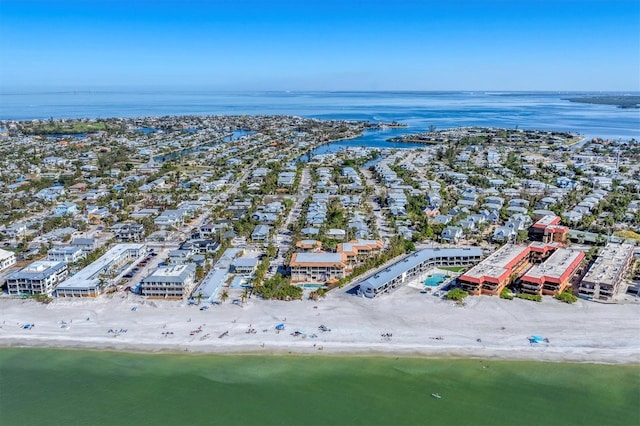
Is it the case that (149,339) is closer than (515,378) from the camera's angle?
No

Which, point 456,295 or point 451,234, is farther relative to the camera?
point 451,234

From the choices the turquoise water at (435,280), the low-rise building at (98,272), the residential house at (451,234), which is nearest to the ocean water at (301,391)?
the low-rise building at (98,272)

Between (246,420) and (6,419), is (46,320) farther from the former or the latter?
(246,420)

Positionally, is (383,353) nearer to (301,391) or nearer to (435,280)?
(301,391)

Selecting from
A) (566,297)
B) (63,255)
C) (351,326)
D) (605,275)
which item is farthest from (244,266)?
(605,275)

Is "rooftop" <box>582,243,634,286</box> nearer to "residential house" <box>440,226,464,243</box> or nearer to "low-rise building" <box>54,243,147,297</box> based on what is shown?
"residential house" <box>440,226,464,243</box>

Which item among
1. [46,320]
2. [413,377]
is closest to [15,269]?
[46,320]
